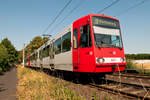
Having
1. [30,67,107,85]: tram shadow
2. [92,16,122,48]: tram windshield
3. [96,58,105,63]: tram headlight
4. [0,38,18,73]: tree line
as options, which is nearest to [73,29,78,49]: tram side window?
[92,16,122,48]: tram windshield

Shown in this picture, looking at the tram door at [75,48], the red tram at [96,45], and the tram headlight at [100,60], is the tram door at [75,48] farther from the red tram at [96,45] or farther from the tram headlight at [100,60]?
the tram headlight at [100,60]

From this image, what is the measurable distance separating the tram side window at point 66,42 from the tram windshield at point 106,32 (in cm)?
203

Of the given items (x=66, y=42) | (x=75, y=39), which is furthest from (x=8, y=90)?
(x=66, y=42)

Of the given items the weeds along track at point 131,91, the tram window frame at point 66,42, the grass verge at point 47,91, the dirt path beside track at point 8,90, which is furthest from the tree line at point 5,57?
the weeds along track at point 131,91

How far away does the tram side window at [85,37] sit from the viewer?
6598 millimetres

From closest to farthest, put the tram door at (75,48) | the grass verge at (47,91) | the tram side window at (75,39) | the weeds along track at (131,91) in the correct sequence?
the grass verge at (47,91) → the weeds along track at (131,91) → the tram door at (75,48) → the tram side window at (75,39)

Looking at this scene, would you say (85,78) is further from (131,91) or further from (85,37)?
(131,91)

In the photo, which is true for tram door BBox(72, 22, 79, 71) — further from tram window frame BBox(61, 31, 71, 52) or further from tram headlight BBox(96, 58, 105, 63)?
tram headlight BBox(96, 58, 105, 63)

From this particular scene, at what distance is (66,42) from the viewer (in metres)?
8.62

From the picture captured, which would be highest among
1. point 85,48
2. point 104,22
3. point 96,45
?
point 104,22

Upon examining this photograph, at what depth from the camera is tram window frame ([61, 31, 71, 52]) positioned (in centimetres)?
818

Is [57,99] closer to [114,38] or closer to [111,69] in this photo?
[111,69]

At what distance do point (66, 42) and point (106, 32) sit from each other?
8.95ft

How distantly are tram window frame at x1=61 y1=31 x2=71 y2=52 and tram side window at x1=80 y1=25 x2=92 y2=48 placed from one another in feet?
4.34
